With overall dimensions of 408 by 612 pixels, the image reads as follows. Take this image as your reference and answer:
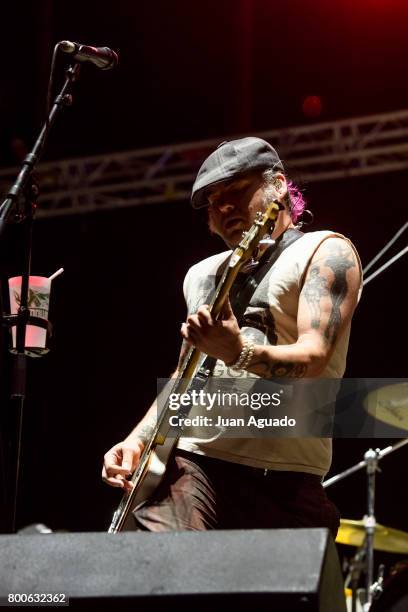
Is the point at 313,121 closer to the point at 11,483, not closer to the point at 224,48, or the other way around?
the point at 224,48

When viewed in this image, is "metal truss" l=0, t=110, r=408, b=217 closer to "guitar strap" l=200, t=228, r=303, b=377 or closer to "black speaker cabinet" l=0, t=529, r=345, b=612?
"guitar strap" l=200, t=228, r=303, b=377

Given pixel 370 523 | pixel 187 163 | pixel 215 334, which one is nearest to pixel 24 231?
pixel 215 334

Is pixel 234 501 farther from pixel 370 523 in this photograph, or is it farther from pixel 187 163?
pixel 187 163

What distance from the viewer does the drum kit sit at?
2.85 meters

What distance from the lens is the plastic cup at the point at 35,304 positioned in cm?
290

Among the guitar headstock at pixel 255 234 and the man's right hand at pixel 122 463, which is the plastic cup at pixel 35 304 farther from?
the guitar headstock at pixel 255 234

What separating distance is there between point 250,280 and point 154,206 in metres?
4.99

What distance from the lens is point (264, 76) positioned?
22.4ft

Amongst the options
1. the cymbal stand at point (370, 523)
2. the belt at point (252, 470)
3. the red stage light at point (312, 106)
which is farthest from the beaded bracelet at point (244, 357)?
the red stage light at point (312, 106)

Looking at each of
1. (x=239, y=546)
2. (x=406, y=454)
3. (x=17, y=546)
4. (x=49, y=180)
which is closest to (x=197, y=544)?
(x=239, y=546)

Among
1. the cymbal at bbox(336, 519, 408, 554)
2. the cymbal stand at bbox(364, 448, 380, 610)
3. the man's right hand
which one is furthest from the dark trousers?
the cymbal at bbox(336, 519, 408, 554)

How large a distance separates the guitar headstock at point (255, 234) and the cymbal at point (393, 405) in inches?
53.8

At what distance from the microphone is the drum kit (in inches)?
54.0

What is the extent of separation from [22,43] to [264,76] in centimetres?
180
